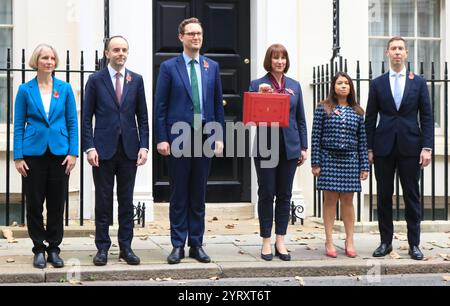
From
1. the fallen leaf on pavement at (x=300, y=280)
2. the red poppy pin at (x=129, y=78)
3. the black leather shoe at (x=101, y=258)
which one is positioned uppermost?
the red poppy pin at (x=129, y=78)

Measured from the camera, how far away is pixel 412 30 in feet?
35.9

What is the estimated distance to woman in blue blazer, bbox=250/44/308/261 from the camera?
7199 mm

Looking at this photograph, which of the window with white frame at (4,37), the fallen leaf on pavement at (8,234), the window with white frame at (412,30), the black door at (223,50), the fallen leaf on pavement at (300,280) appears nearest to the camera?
the fallen leaf on pavement at (300,280)

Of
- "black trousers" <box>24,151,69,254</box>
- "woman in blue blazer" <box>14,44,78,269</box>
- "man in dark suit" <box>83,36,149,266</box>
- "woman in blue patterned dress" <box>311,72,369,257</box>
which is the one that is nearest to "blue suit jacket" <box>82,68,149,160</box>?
"man in dark suit" <box>83,36,149,266</box>

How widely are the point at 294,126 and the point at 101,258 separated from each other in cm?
215

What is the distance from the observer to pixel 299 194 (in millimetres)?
9945

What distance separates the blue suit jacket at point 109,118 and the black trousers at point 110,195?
0.24ft

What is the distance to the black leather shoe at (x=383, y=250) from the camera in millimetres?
7457

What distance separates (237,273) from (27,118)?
7.53 ft

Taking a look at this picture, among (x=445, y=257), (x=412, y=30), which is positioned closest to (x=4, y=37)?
(x=412, y=30)

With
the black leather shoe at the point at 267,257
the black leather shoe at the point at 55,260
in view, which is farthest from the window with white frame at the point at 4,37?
the black leather shoe at the point at 267,257

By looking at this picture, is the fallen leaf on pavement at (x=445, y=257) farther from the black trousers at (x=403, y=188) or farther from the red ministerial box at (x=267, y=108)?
the red ministerial box at (x=267, y=108)

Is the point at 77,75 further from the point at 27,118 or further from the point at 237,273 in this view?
the point at 237,273
